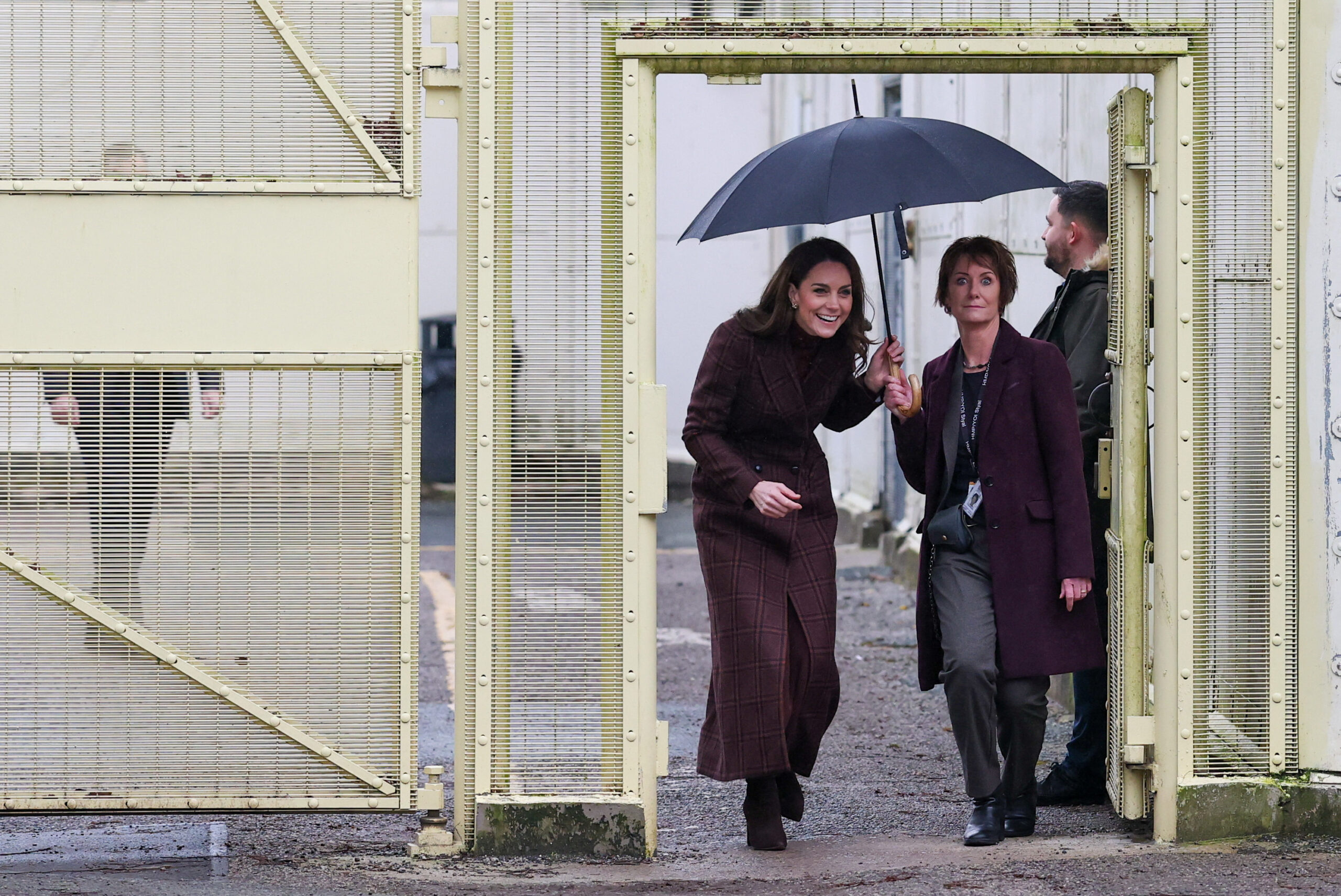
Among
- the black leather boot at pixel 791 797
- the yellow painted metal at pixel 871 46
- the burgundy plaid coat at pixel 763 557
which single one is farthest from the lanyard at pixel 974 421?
the black leather boot at pixel 791 797

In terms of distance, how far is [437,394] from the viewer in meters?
15.7

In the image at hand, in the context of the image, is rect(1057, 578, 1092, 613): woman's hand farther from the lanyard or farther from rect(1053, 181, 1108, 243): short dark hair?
rect(1053, 181, 1108, 243): short dark hair

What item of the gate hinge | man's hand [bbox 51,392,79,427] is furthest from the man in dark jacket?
man's hand [bbox 51,392,79,427]

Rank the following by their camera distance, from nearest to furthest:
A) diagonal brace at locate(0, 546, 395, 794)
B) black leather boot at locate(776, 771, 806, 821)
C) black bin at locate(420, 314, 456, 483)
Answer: diagonal brace at locate(0, 546, 395, 794) < black leather boot at locate(776, 771, 806, 821) < black bin at locate(420, 314, 456, 483)

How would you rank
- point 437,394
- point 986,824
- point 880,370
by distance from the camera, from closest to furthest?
point 986,824
point 880,370
point 437,394

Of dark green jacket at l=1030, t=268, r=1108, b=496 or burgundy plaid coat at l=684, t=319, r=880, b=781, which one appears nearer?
burgundy plaid coat at l=684, t=319, r=880, b=781

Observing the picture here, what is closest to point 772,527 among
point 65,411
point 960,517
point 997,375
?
point 960,517

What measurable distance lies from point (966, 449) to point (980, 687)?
677 mm

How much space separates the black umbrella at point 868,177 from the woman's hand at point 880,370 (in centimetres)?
8

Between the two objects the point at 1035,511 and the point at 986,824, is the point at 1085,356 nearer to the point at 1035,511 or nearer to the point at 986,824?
the point at 1035,511

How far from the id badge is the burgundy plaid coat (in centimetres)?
40

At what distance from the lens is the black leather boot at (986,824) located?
479cm

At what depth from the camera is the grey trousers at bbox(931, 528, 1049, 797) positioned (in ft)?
15.5

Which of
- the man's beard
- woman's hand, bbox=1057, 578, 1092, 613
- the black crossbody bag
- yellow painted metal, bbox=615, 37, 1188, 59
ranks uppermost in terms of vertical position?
yellow painted metal, bbox=615, 37, 1188, 59
